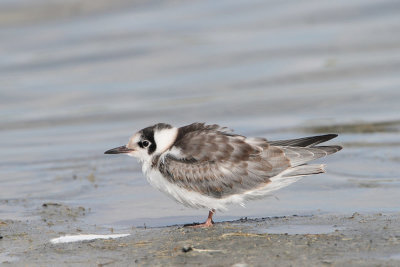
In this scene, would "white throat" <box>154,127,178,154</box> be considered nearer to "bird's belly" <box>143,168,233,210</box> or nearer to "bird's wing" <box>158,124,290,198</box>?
"bird's wing" <box>158,124,290,198</box>

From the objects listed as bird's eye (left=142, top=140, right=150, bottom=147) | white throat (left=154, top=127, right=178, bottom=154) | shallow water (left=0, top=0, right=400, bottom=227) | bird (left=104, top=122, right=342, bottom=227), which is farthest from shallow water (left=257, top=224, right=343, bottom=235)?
bird's eye (left=142, top=140, right=150, bottom=147)

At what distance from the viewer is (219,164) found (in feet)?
28.0

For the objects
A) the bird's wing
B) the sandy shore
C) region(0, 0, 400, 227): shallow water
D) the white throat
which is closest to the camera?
the sandy shore

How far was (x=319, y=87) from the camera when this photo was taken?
53.9 ft

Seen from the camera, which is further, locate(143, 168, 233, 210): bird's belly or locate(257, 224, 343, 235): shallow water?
locate(143, 168, 233, 210): bird's belly

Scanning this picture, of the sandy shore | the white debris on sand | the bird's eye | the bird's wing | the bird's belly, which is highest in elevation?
the bird's eye

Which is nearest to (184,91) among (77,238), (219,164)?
(219,164)

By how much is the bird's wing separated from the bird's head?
0.75 feet

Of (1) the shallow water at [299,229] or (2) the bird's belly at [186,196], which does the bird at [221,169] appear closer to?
(2) the bird's belly at [186,196]

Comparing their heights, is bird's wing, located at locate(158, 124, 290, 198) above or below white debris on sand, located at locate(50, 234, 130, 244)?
above

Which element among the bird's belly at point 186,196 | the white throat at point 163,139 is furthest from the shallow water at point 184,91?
the white throat at point 163,139

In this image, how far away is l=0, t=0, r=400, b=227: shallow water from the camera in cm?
1026

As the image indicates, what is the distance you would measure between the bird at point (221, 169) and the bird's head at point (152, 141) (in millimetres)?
114

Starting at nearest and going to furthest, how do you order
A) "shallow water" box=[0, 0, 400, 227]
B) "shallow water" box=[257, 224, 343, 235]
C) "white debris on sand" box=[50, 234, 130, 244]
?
"shallow water" box=[257, 224, 343, 235], "white debris on sand" box=[50, 234, 130, 244], "shallow water" box=[0, 0, 400, 227]
